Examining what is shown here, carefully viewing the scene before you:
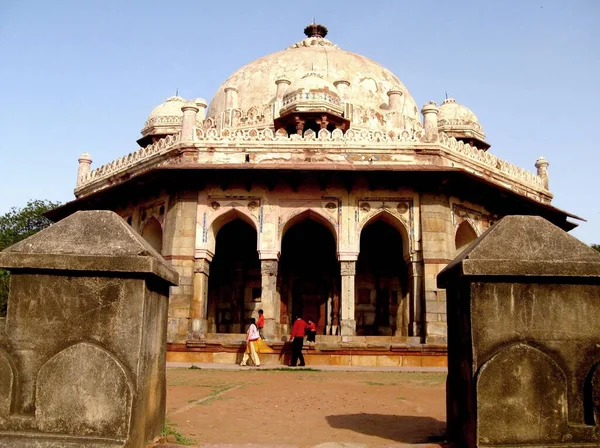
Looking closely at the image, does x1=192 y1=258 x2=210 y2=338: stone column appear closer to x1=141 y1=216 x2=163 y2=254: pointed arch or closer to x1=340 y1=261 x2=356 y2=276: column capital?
x1=141 y1=216 x2=163 y2=254: pointed arch

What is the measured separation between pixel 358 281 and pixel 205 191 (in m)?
5.25

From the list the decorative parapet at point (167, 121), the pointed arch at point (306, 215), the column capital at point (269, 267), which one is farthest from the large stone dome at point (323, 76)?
the column capital at point (269, 267)

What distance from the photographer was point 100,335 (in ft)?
11.4

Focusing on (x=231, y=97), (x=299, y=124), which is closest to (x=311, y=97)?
(x=299, y=124)

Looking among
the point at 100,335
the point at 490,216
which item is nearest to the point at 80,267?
the point at 100,335

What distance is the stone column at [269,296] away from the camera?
14.7 meters

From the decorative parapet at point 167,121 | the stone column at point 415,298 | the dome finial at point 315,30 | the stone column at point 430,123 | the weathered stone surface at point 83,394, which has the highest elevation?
the dome finial at point 315,30

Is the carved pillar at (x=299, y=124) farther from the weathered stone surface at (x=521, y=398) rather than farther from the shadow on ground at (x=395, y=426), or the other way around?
the weathered stone surface at (x=521, y=398)

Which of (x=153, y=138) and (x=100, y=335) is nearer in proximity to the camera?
(x=100, y=335)

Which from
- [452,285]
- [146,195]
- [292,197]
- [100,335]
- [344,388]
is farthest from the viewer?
[146,195]

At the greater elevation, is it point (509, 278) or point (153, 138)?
point (153, 138)

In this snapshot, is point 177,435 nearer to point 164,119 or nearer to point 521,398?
point 521,398

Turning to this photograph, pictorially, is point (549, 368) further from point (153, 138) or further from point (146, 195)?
point (153, 138)

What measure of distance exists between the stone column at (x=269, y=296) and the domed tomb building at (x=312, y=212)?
1.1 inches
